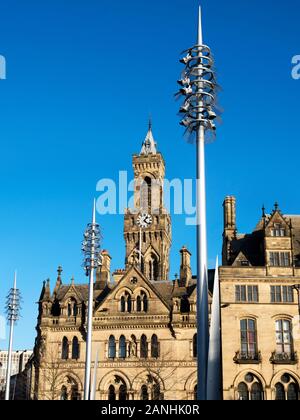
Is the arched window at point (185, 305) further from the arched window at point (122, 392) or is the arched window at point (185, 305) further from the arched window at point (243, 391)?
the arched window at point (243, 391)

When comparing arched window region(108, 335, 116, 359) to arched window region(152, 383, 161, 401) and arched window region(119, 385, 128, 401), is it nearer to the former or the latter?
arched window region(119, 385, 128, 401)

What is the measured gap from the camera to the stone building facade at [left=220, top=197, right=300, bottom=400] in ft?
148

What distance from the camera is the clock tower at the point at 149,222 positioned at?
80188mm

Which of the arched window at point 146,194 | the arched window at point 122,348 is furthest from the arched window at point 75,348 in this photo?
the arched window at point 146,194

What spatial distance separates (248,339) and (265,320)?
1952 millimetres

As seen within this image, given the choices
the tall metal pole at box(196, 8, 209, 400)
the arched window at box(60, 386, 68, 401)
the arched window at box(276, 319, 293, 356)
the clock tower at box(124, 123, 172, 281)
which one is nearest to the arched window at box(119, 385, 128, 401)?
the arched window at box(60, 386, 68, 401)

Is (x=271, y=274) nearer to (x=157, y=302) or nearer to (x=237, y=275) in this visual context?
(x=237, y=275)

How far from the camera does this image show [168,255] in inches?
3366

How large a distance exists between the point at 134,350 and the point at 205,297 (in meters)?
32.2

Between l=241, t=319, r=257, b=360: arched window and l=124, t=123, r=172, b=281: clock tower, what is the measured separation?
3057 cm

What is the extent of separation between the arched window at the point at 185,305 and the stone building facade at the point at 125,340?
0.29 feet

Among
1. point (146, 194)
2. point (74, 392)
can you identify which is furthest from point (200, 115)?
point (146, 194)
